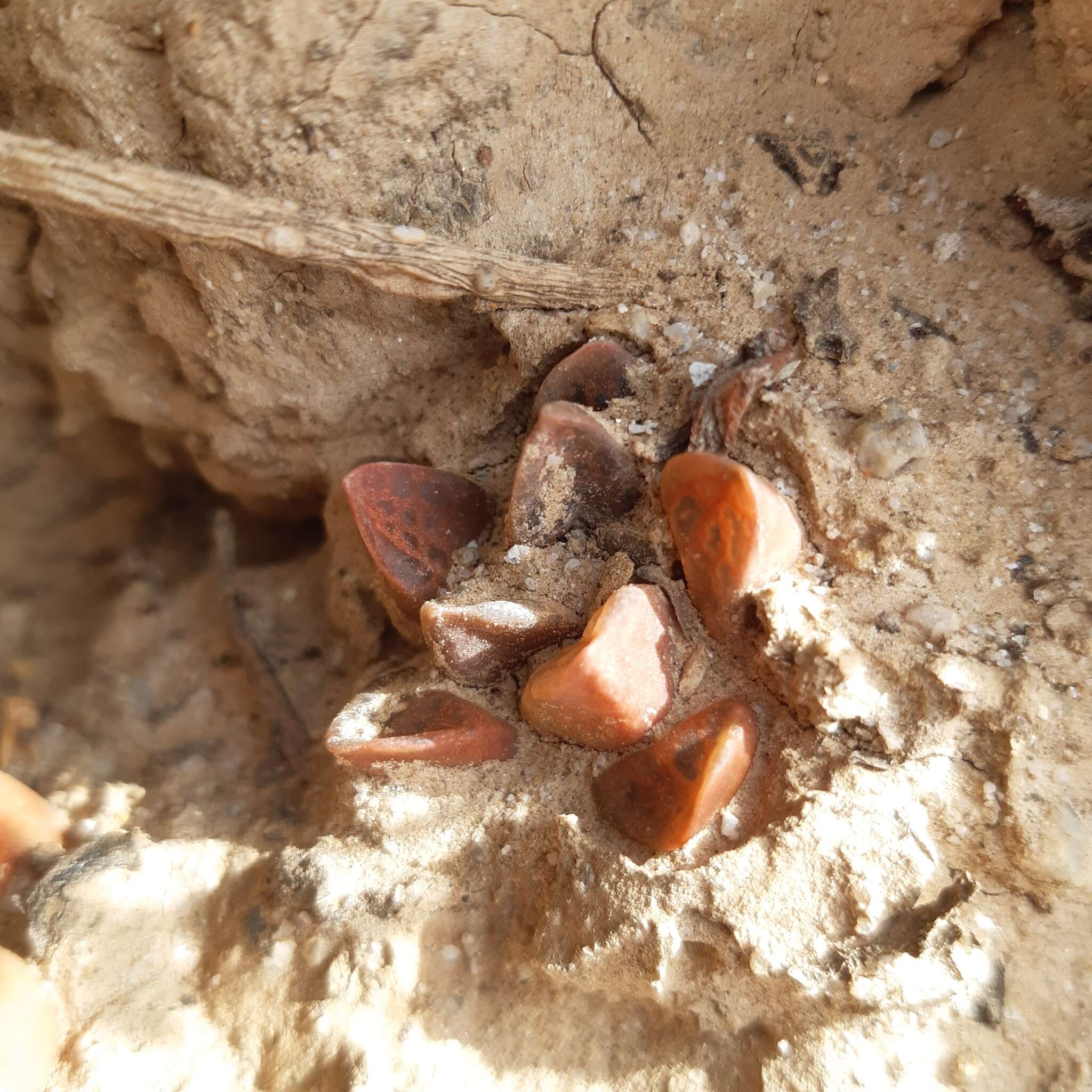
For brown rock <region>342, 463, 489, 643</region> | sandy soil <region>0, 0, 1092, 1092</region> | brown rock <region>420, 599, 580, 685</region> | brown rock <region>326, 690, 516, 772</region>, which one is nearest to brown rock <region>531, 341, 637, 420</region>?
sandy soil <region>0, 0, 1092, 1092</region>

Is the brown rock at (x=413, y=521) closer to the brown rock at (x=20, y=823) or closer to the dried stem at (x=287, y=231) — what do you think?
the dried stem at (x=287, y=231)

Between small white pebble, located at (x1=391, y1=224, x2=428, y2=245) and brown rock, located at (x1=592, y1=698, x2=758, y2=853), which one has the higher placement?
small white pebble, located at (x1=391, y1=224, x2=428, y2=245)

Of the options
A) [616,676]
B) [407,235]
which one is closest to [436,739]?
[616,676]

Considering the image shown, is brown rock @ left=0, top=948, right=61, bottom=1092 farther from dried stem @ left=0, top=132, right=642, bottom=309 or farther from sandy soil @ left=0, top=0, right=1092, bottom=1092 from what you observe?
dried stem @ left=0, top=132, right=642, bottom=309

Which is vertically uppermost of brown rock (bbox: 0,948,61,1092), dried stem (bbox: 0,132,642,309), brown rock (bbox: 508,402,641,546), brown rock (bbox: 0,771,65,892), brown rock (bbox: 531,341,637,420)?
dried stem (bbox: 0,132,642,309)

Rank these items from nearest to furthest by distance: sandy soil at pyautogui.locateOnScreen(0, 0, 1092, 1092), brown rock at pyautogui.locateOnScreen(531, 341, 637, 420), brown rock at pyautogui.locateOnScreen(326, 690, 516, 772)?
sandy soil at pyautogui.locateOnScreen(0, 0, 1092, 1092), brown rock at pyautogui.locateOnScreen(326, 690, 516, 772), brown rock at pyautogui.locateOnScreen(531, 341, 637, 420)
